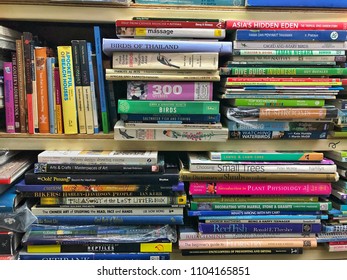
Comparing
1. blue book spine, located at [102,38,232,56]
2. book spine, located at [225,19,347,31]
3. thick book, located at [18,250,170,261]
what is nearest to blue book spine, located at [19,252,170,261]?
thick book, located at [18,250,170,261]

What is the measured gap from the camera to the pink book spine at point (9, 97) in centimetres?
87

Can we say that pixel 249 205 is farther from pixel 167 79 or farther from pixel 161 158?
pixel 167 79

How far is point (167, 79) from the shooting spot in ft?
2.80

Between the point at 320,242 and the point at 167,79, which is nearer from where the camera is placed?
the point at 167,79

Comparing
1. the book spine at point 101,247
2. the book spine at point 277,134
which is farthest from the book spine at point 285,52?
the book spine at point 101,247

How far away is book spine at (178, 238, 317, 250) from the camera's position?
92 centimetres

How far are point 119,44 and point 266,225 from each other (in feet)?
2.24

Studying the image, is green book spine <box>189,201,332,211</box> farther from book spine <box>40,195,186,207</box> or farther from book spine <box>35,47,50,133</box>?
book spine <box>35,47,50,133</box>

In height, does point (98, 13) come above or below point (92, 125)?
above

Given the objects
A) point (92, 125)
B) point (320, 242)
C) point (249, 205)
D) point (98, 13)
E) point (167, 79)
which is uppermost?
point (98, 13)

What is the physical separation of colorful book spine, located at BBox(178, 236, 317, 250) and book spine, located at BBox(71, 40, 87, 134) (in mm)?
459

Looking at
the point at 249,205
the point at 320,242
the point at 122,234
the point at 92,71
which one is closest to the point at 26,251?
the point at 122,234

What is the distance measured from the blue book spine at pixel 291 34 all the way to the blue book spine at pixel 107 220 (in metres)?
0.56

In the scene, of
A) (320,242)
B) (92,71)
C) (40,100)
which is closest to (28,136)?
(40,100)
